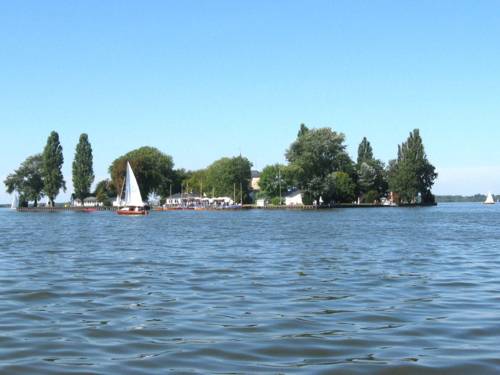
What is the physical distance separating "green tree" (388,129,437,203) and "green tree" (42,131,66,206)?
275 ft

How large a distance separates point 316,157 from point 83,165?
57.3 meters

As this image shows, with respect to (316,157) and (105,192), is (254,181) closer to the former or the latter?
(105,192)

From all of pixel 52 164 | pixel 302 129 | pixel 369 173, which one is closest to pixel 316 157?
pixel 302 129

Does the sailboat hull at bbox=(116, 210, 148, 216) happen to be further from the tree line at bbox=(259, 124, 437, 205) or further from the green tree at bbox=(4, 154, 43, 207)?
Result: the green tree at bbox=(4, 154, 43, 207)

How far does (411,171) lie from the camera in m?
151

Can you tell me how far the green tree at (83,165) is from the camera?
145 meters

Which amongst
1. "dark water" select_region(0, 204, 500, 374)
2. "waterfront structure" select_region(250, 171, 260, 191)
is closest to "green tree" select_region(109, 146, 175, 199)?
"waterfront structure" select_region(250, 171, 260, 191)

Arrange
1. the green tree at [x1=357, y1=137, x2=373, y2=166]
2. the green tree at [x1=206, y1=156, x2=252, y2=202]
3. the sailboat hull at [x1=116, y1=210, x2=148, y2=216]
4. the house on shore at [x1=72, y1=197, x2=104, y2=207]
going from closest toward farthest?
the sailboat hull at [x1=116, y1=210, x2=148, y2=216] < the green tree at [x1=206, y1=156, x2=252, y2=202] < the house on shore at [x1=72, y1=197, x2=104, y2=207] < the green tree at [x1=357, y1=137, x2=373, y2=166]

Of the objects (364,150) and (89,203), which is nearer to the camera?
(89,203)

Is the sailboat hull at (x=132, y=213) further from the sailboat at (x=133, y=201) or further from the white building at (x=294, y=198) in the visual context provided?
the white building at (x=294, y=198)

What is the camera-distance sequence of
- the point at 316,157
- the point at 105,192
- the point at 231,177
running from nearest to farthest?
1. the point at 316,157
2. the point at 231,177
3. the point at 105,192

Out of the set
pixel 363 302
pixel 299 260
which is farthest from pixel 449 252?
pixel 363 302

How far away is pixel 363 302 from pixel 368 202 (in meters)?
154

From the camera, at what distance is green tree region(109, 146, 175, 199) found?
5876 inches
